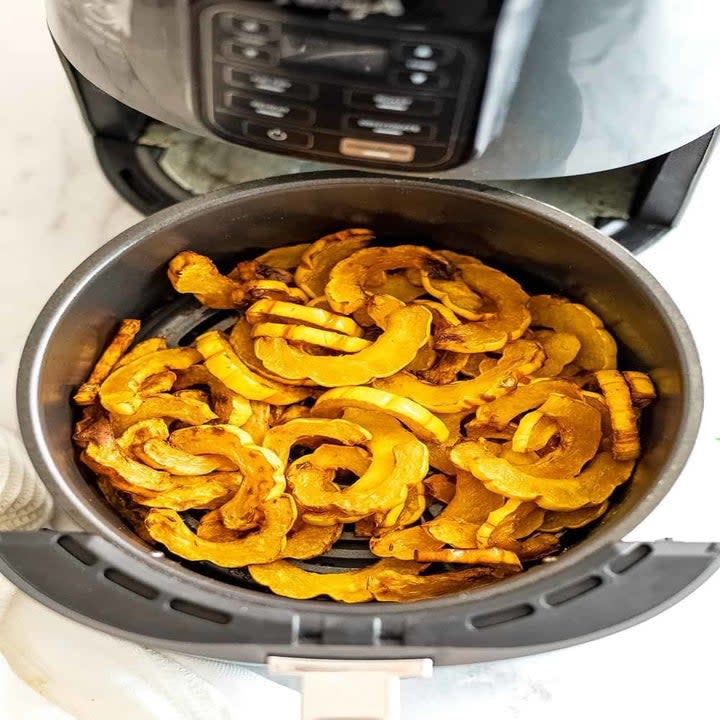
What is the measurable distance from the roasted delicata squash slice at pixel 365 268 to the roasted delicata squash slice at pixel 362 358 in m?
0.04

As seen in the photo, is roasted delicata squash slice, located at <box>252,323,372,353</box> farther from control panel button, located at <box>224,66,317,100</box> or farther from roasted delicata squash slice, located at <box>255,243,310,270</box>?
control panel button, located at <box>224,66,317,100</box>

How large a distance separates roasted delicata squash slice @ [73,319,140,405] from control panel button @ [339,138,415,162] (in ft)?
0.70

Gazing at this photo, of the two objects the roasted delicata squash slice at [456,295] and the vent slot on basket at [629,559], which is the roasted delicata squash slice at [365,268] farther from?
the vent slot on basket at [629,559]

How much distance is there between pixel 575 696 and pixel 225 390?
0.31 meters

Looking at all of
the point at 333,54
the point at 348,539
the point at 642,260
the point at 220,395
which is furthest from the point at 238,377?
the point at 642,260

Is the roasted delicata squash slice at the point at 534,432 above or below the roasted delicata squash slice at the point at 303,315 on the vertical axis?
below

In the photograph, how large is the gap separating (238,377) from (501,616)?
10.1 inches

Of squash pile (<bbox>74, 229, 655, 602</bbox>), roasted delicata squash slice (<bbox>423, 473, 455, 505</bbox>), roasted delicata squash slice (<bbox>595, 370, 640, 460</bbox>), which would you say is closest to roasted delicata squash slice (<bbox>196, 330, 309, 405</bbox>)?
squash pile (<bbox>74, 229, 655, 602</bbox>)

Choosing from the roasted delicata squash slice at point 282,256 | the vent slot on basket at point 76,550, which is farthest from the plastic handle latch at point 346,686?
the roasted delicata squash slice at point 282,256

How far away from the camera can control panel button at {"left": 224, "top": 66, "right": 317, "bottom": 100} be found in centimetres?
52

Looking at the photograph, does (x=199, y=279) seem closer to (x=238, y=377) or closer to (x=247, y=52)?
(x=238, y=377)

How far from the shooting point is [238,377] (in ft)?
2.12

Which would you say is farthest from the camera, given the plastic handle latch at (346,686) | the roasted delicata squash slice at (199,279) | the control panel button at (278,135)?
the roasted delicata squash slice at (199,279)

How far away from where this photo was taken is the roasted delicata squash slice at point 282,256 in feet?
2.30
